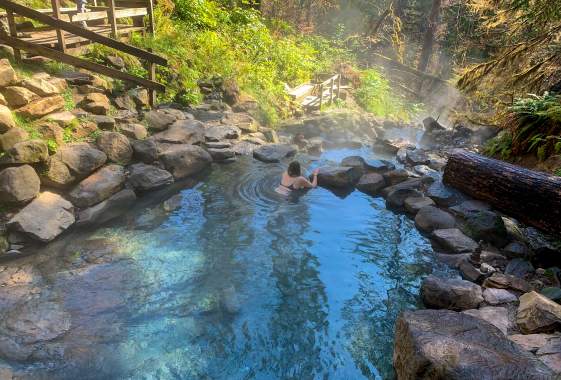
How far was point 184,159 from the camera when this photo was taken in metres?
8.89

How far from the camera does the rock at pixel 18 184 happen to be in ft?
19.5

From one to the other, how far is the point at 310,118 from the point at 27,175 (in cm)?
1100

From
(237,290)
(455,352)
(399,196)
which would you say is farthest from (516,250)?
(237,290)

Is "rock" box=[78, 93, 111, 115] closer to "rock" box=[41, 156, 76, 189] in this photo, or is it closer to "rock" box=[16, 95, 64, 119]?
"rock" box=[16, 95, 64, 119]

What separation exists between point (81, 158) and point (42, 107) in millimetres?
1317

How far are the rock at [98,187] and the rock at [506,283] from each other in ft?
22.3

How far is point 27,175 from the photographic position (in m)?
6.20

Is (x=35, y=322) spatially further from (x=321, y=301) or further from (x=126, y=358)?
(x=321, y=301)

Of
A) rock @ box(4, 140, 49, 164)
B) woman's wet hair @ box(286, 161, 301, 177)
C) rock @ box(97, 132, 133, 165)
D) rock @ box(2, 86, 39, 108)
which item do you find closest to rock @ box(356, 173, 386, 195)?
woman's wet hair @ box(286, 161, 301, 177)

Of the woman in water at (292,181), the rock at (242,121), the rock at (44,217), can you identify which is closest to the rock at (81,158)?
the rock at (44,217)

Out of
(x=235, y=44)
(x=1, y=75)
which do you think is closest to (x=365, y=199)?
(x=1, y=75)

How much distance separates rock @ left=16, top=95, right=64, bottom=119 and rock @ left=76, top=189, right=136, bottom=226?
6.84ft

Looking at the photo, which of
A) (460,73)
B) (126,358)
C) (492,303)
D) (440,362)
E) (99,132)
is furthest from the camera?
(460,73)

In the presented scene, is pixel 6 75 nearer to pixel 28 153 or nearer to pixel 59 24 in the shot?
pixel 28 153
